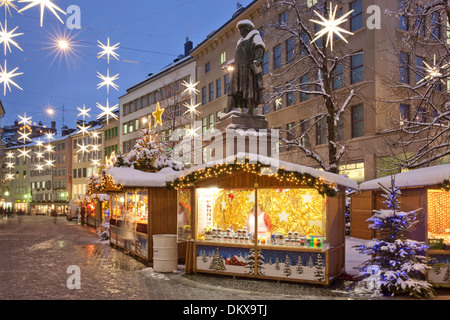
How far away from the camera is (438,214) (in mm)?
11711

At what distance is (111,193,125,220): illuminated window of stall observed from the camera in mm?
19031

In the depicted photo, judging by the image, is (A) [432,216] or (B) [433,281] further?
(A) [432,216]

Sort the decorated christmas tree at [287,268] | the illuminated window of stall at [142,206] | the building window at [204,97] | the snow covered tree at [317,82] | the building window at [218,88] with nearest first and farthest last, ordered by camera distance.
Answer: the decorated christmas tree at [287,268]
the illuminated window of stall at [142,206]
the snow covered tree at [317,82]
the building window at [218,88]
the building window at [204,97]

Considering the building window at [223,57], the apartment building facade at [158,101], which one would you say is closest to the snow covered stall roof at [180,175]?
the building window at [223,57]

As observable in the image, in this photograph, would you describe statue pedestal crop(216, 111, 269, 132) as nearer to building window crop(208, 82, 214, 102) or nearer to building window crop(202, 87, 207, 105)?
building window crop(208, 82, 214, 102)

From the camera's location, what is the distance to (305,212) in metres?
11.6

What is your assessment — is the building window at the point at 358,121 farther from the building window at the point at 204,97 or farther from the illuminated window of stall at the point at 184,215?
the building window at the point at 204,97

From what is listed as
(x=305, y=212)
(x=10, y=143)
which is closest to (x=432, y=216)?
(x=305, y=212)

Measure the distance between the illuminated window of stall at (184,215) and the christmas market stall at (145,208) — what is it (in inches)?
32.8

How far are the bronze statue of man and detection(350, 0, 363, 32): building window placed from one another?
47.0 ft

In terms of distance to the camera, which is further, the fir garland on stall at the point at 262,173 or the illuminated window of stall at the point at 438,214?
the illuminated window of stall at the point at 438,214

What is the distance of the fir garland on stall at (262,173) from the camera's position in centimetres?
1042
